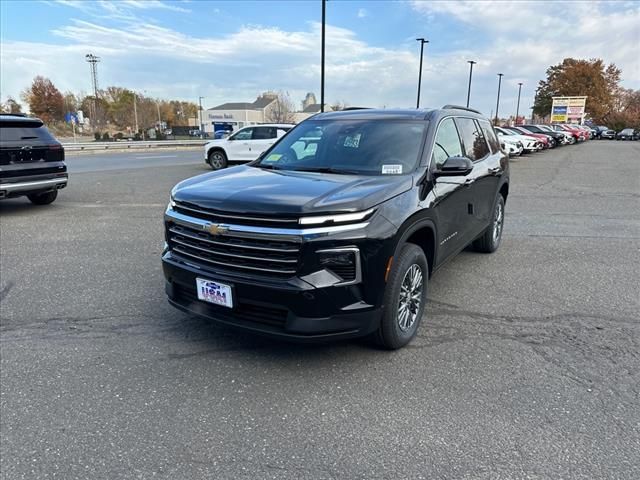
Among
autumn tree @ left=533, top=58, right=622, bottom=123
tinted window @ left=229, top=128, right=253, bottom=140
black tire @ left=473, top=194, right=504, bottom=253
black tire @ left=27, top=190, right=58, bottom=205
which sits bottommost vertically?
black tire @ left=27, top=190, right=58, bottom=205

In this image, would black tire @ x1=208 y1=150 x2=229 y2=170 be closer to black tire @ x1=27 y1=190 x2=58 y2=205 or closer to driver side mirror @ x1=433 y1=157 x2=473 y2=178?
black tire @ x1=27 y1=190 x2=58 y2=205

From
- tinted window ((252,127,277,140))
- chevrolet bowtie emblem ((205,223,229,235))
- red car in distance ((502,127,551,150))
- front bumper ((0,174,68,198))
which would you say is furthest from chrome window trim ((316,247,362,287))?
red car in distance ((502,127,551,150))

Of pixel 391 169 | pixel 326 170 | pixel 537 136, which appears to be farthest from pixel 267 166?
pixel 537 136

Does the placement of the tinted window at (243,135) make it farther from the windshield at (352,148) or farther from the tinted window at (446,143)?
the tinted window at (446,143)

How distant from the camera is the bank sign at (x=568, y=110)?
185 feet

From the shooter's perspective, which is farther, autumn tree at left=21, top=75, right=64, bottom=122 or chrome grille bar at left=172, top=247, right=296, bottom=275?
autumn tree at left=21, top=75, right=64, bottom=122

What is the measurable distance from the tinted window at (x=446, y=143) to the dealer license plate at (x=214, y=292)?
2088 mm

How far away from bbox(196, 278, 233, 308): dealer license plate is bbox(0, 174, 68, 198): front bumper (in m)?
6.77

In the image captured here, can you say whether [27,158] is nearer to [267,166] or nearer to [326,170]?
[267,166]

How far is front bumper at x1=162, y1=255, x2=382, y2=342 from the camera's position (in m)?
2.94

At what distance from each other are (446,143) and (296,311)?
239 cm

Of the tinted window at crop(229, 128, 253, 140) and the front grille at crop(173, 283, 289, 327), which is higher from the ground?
the tinted window at crop(229, 128, 253, 140)

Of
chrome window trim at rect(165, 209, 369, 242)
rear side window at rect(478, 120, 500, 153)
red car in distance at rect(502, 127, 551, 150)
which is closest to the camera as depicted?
chrome window trim at rect(165, 209, 369, 242)

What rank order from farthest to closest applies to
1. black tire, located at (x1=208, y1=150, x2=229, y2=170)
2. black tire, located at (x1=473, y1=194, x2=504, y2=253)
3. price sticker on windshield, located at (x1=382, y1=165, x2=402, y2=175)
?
black tire, located at (x1=208, y1=150, x2=229, y2=170), black tire, located at (x1=473, y1=194, x2=504, y2=253), price sticker on windshield, located at (x1=382, y1=165, x2=402, y2=175)
